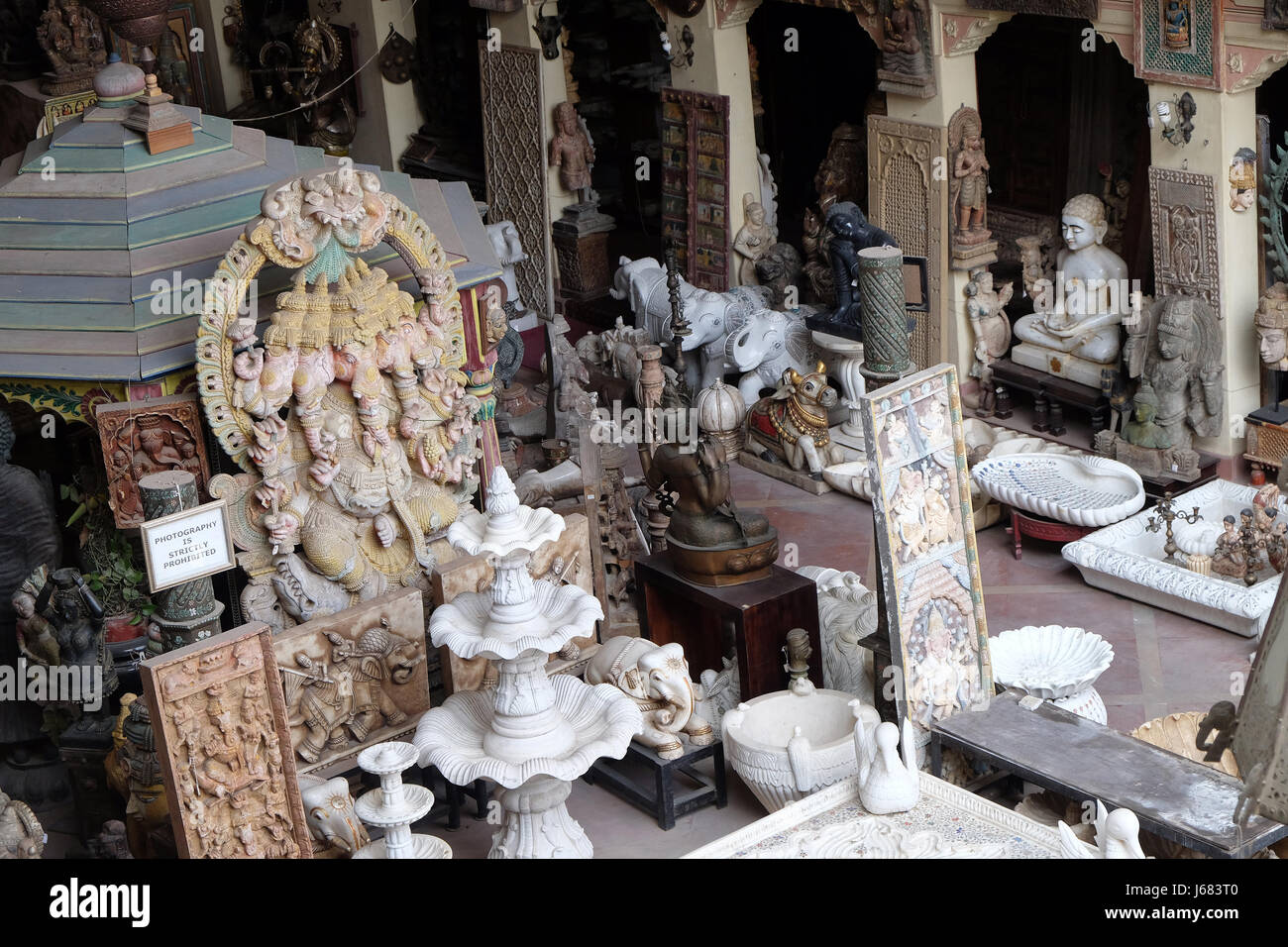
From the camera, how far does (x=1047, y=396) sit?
11.7 meters

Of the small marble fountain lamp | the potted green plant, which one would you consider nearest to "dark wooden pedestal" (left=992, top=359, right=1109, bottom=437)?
the potted green plant

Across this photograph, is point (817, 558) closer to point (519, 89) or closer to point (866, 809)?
point (866, 809)

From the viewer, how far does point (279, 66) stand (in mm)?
16922

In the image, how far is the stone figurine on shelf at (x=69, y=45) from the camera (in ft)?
51.5

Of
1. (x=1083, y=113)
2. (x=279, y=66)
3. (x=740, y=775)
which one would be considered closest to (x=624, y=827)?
(x=740, y=775)

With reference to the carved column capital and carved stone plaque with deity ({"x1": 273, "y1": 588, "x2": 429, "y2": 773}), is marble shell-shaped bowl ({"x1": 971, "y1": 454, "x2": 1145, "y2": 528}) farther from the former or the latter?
carved stone plaque with deity ({"x1": 273, "y1": 588, "x2": 429, "y2": 773})

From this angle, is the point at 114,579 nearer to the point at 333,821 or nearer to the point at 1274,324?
the point at 333,821

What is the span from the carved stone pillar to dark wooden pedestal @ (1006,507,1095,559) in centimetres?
470

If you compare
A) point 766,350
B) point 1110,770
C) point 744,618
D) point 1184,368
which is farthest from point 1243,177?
point 1110,770

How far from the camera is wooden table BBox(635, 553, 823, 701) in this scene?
875cm

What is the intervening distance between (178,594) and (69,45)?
9544 mm

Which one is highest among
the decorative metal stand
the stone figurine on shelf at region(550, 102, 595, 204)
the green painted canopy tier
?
the green painted canopy tier

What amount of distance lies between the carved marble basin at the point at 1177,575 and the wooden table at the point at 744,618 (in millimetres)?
1948

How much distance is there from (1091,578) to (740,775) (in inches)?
113
